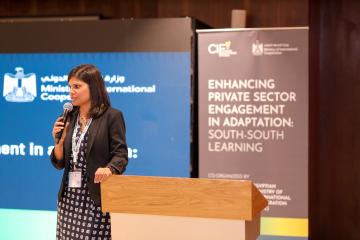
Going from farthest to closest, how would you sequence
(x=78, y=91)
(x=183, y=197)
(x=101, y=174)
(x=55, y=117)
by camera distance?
(x=55, y=117) < (x=78, y=91) < (x=101, y=174) < (x=183, y=197)

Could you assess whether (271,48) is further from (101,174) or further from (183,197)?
(183,197)

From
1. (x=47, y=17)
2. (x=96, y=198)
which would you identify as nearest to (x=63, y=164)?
(x=96, y=198)

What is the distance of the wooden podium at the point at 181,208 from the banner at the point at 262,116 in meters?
2.44

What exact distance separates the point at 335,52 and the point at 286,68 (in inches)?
47.0

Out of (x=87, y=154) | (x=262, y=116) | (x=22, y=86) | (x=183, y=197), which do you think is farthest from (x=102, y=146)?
(x=22, y=86)

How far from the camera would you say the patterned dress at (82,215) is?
2988 mm

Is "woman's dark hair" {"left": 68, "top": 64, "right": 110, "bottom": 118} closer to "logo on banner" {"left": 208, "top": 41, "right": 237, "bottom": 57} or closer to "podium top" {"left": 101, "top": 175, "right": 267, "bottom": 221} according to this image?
"podium top" {"left": 101, "top": 175, "right": 267, "bottom": 221}

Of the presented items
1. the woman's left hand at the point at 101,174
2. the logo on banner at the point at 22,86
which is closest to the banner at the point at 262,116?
the logo on banner at the point at 22,86

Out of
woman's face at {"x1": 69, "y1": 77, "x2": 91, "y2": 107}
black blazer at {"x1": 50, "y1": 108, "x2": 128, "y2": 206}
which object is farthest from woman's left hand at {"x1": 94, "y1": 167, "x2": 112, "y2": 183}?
woman's face at {"x1": 69, "y1": 77, "x2": 91, "y2": 107}

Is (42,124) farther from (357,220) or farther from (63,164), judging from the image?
(357,220)

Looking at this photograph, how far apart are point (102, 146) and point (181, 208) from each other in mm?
859

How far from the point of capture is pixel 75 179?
9.82 ft

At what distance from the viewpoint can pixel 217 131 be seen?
4.89 metres

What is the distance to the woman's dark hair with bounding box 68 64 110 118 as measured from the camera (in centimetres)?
299
